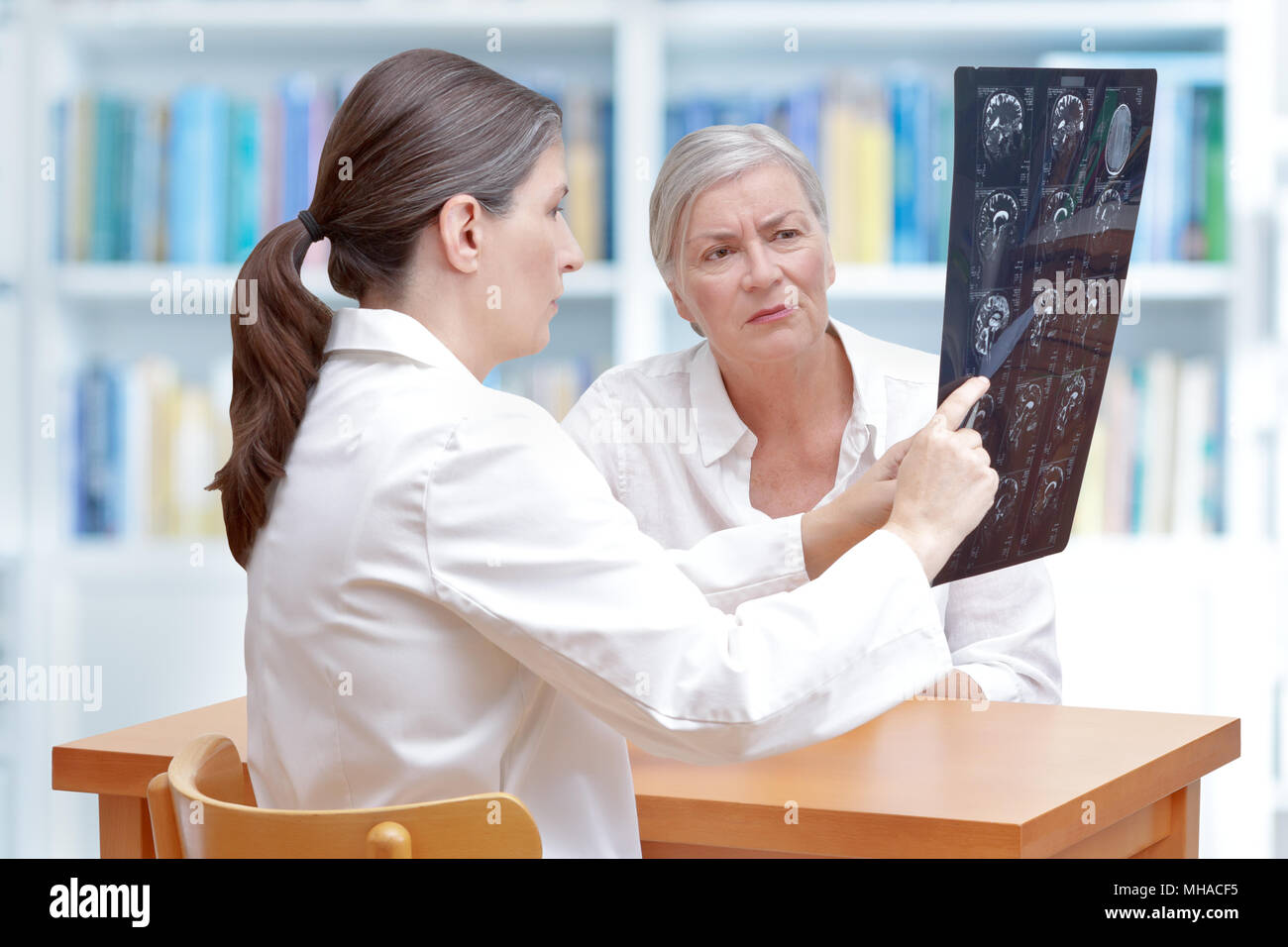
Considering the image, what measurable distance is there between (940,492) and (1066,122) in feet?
1.13

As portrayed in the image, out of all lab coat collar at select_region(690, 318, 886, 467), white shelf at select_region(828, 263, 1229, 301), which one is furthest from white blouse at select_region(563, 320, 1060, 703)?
white shelf at select_region(828, 263, 1229, 301)

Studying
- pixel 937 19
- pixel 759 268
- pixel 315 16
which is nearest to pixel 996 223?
pixel 759 268

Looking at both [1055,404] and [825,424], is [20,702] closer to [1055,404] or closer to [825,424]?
[825,424]

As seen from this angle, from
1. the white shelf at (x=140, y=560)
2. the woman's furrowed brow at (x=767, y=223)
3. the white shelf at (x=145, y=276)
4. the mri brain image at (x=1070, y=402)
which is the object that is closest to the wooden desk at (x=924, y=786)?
the mri brain image at (x=1070, y=402)

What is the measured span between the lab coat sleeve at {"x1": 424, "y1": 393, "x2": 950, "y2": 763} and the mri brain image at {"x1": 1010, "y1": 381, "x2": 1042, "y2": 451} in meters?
0.36

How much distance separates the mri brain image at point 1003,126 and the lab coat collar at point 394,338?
472mm

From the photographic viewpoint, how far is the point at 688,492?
1.91 m

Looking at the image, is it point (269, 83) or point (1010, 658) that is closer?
point (1010, 658)

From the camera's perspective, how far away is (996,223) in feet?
3.76

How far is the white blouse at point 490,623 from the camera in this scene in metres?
0.96

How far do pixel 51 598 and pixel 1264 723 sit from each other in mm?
2377
